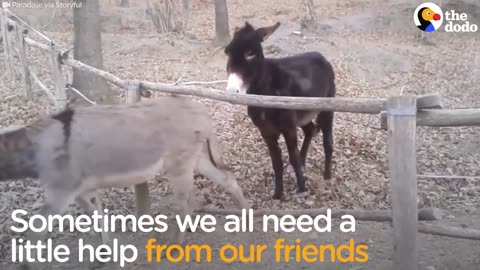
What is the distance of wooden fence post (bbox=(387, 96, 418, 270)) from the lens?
264 centimetres

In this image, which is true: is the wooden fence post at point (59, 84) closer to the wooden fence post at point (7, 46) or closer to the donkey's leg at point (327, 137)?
the donkey's leg at point (327, 137)

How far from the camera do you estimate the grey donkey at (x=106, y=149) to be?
10.5 ft

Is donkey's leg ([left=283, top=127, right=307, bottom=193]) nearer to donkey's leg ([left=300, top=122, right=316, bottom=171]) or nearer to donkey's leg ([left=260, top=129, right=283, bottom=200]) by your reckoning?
donkey's leg ([left=260, top=129, right=283, bottom=200])

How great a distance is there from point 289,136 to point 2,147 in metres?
2.41

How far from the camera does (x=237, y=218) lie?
4.09 metres

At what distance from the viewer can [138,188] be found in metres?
4.19

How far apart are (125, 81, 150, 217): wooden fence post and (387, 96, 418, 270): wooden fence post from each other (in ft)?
6.97

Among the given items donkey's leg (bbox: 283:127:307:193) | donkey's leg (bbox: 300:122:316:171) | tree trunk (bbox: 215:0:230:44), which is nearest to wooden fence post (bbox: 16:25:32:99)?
tree trunk (bbox: 215:0:230:44)

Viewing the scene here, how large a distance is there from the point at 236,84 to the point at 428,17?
1122cm

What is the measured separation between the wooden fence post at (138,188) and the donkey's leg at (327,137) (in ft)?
6.45

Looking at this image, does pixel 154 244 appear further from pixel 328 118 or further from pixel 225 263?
pixel 328 118

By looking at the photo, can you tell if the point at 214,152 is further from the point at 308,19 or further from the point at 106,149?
the point at 308,19

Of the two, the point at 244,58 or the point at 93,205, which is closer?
the point at 93,205

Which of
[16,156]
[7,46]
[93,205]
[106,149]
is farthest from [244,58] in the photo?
[7,46]
